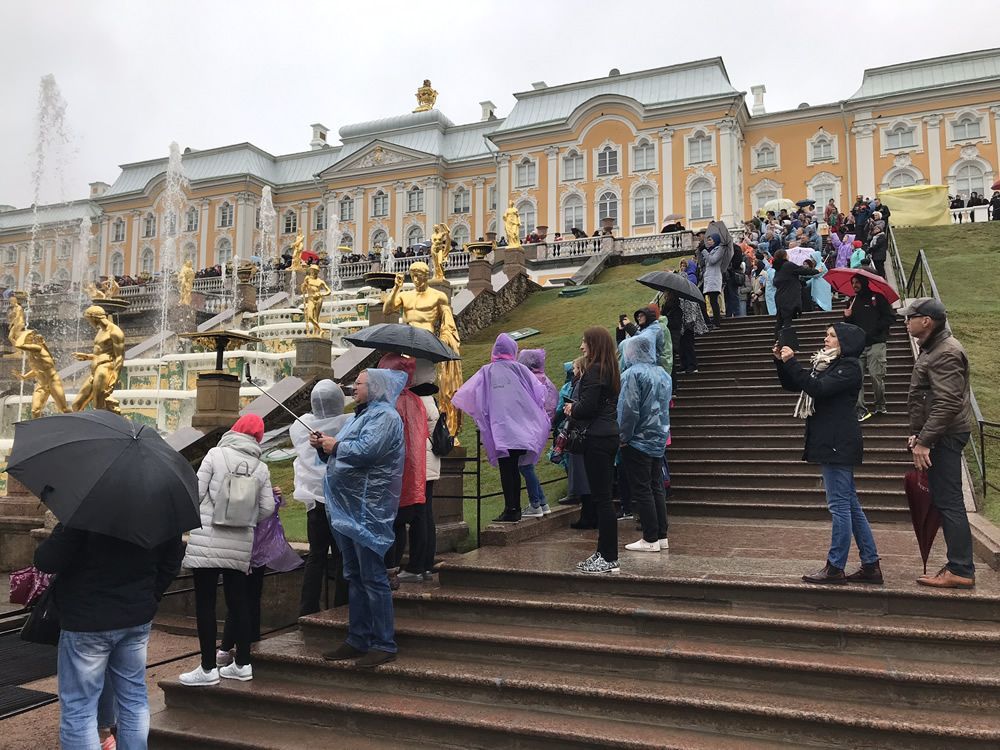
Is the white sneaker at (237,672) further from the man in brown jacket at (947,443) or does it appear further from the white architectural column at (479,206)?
the white architectural column at (479,206)

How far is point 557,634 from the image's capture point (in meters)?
5.15

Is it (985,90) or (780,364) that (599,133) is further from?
(780,364)

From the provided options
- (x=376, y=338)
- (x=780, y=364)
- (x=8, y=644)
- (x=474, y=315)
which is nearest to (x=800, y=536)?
(x=780, y=364)

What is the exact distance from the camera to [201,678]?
508 centimetres

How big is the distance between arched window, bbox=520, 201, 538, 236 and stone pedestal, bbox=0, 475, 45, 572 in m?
40.7

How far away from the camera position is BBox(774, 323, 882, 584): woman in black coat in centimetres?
530

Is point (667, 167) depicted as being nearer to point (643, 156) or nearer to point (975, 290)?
point (643, 156)

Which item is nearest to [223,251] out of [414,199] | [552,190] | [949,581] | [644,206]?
[414,199]

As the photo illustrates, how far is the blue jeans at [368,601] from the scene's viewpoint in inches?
197

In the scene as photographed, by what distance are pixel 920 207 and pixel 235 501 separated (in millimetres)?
30160

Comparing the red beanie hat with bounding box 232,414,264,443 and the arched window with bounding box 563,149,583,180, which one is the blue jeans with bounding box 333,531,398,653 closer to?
the red beanie hat with bounding box 232,414,264,443

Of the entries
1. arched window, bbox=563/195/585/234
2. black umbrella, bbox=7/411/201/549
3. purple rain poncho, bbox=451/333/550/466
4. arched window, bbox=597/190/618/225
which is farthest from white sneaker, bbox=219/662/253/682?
arched window, bbox=563/195/585/234

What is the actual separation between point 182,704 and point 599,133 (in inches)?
1827

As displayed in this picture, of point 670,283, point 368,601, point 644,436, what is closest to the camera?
point 368,601
